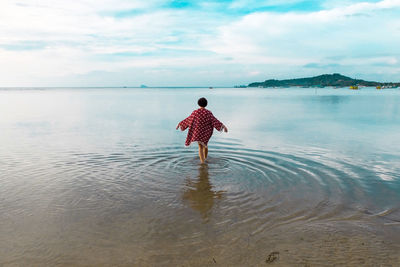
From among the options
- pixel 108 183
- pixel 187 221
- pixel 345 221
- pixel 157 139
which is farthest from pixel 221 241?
pixel 157 139

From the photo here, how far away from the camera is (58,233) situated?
472 centimetres

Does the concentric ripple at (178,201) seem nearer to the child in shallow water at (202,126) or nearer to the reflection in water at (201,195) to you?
the reflection in water at (201,195)

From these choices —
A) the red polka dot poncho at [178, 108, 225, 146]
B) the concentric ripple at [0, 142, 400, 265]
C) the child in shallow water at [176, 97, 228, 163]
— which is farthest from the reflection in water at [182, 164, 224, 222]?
the red polka dot poncho at [178, 108, 225, 146]

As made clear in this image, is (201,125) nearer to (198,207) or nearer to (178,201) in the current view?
(178,201)

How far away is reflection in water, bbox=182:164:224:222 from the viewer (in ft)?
19.0

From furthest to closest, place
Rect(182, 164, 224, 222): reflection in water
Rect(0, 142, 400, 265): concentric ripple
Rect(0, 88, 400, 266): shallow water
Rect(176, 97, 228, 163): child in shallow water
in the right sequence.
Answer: Rect(176, 97, 228, 163): child in shallow water, Rect(182, 164, 224, 222): reflection in water, Rect(0, 142, 400, 265): concentric ripple, Rect(0, 88, 400, 266): shallow water

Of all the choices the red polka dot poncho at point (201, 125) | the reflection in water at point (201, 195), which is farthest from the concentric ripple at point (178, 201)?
the red polka dot poncho at point (201, 125)

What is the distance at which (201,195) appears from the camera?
6.53m

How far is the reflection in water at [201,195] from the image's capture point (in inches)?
228

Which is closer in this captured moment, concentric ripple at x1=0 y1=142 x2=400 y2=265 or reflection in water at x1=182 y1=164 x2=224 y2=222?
concentric ripple at x1=0 y1=142 x2=400 y2=265

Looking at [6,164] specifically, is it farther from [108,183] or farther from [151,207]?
[151,207]

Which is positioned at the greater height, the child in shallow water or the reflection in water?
the child in shallow water

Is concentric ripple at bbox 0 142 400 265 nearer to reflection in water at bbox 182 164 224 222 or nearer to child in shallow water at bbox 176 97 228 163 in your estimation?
reflection in water at bbox 182 164 224 222

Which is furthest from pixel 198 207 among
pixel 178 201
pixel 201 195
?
pixel 201 195
